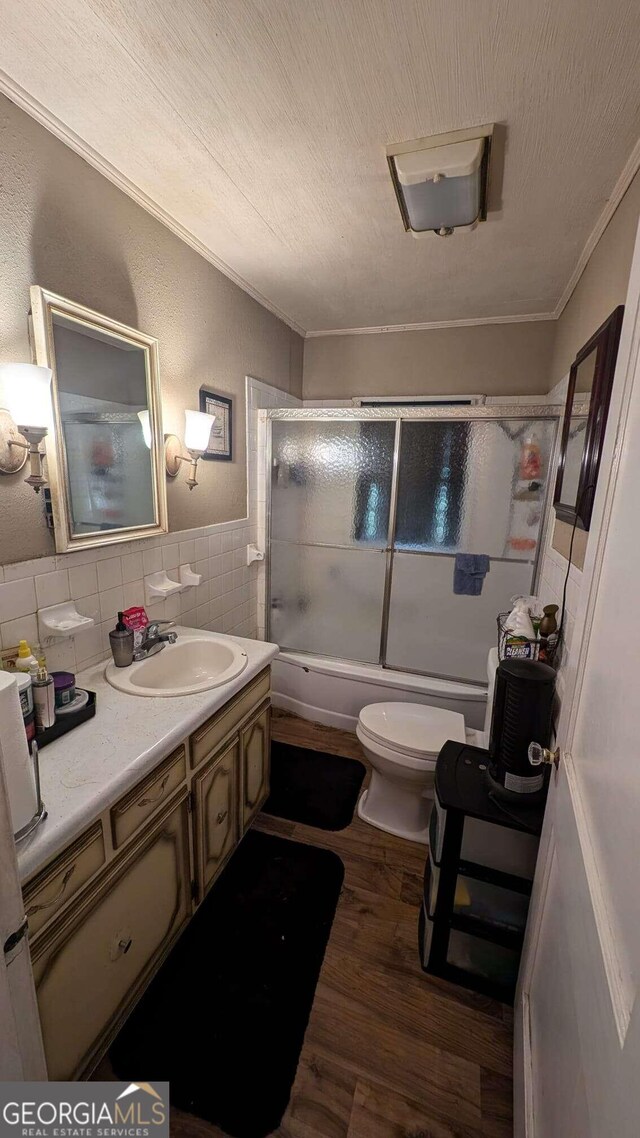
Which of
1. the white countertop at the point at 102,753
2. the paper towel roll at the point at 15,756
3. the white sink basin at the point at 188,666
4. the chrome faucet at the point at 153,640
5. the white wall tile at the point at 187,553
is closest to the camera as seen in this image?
the paper towel roll at the point at 15,756

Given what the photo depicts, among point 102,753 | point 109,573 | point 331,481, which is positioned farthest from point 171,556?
point 331,481

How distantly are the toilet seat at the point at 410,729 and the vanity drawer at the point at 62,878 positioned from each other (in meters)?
1.07

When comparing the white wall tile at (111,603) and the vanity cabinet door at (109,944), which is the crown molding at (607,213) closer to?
the white wall tile at (111,603)

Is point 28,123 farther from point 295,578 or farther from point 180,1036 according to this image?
point 180,1036

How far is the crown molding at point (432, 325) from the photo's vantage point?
2436 millimetres

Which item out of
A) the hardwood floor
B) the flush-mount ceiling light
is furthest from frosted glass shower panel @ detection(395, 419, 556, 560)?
the hardwood floor

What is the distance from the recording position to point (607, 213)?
1460 mm

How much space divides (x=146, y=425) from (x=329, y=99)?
1049 mm

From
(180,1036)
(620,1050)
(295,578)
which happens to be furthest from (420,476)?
(180,1036)

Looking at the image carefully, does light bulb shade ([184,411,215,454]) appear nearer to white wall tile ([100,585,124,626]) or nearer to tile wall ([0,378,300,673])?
tile wall ([0,378,300,673])

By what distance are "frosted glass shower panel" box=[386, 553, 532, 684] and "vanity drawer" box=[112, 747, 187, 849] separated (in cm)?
152

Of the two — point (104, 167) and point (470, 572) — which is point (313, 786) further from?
point (104, 167)

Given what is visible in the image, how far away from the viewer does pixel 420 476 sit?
2.26m

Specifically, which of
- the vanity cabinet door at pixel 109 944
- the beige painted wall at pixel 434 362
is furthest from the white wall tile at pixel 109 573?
the beige painted wall at pixel 434 362
